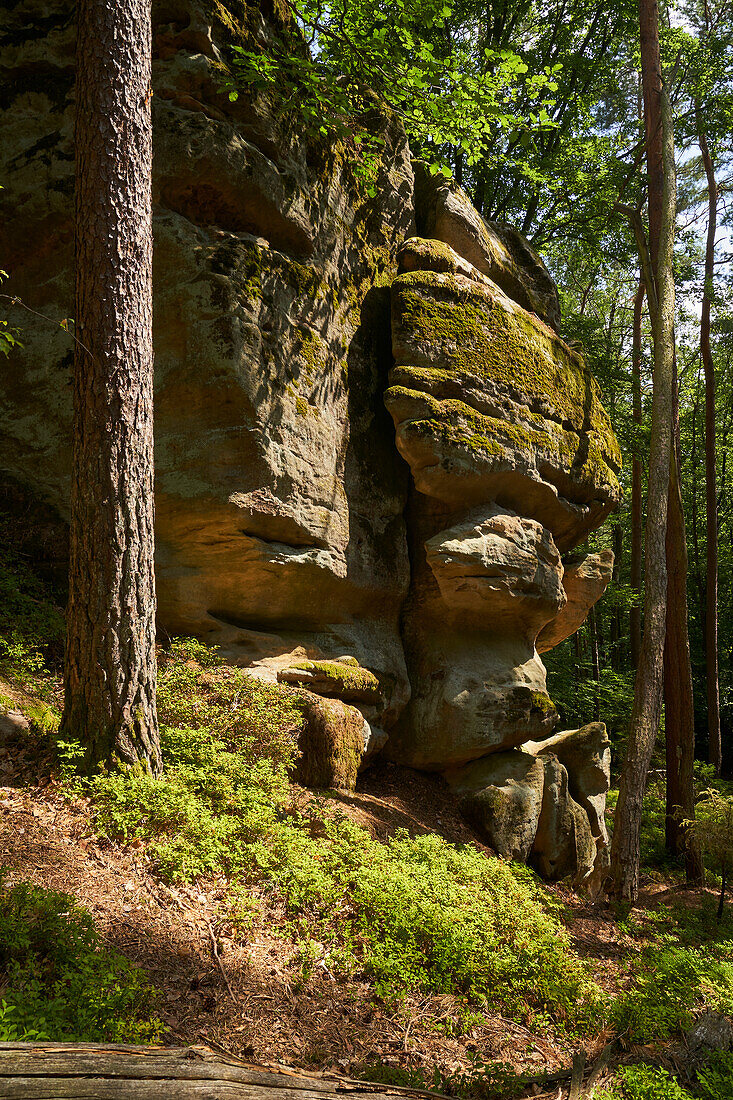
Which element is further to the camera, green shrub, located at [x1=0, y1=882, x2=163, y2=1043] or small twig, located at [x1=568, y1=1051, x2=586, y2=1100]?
small twig, located at [x1=568, y1=1051, x2=586, y2=1100]

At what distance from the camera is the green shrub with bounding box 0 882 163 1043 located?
2.74m

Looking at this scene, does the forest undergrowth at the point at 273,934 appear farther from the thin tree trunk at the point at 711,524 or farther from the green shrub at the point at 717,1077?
the thin tree trunk at the point at 711,524

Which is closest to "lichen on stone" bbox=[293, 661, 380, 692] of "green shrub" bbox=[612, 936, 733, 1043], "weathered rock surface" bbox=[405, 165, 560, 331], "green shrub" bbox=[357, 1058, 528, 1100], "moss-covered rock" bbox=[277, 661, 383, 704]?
"moss-covered rock" bbox=[277, 661, 383, 704]

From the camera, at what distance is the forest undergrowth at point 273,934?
334 cm

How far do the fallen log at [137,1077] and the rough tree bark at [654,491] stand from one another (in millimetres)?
7394

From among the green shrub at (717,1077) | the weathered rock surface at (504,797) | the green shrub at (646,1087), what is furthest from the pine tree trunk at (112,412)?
the weathered rock surface at (504,797)

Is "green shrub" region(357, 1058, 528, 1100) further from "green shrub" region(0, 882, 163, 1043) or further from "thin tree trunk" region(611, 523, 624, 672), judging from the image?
"thin tree trunk" region(611, 523, 624, 672)

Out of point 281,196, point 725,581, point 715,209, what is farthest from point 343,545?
point 725,581

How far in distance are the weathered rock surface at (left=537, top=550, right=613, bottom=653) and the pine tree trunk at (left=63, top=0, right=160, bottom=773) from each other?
8419 mm

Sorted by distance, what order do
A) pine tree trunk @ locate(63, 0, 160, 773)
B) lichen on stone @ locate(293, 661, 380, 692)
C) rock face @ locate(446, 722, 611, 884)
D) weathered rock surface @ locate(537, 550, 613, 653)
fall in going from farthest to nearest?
weathered rock surface @ locate(537, 550, 613, 653) < rock face @ locate(446, 722, 611, 884) < lichen on stone @ locate(293, 661, 380, 692) < pine tree trunk @ locate(63, 0, 160, 773)

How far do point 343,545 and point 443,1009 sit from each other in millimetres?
5297

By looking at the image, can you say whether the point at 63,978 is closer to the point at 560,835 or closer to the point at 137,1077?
the point at 137,1077

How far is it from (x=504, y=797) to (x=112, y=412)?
23.5ft

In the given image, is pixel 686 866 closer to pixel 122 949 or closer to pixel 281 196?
pixel 122 949
